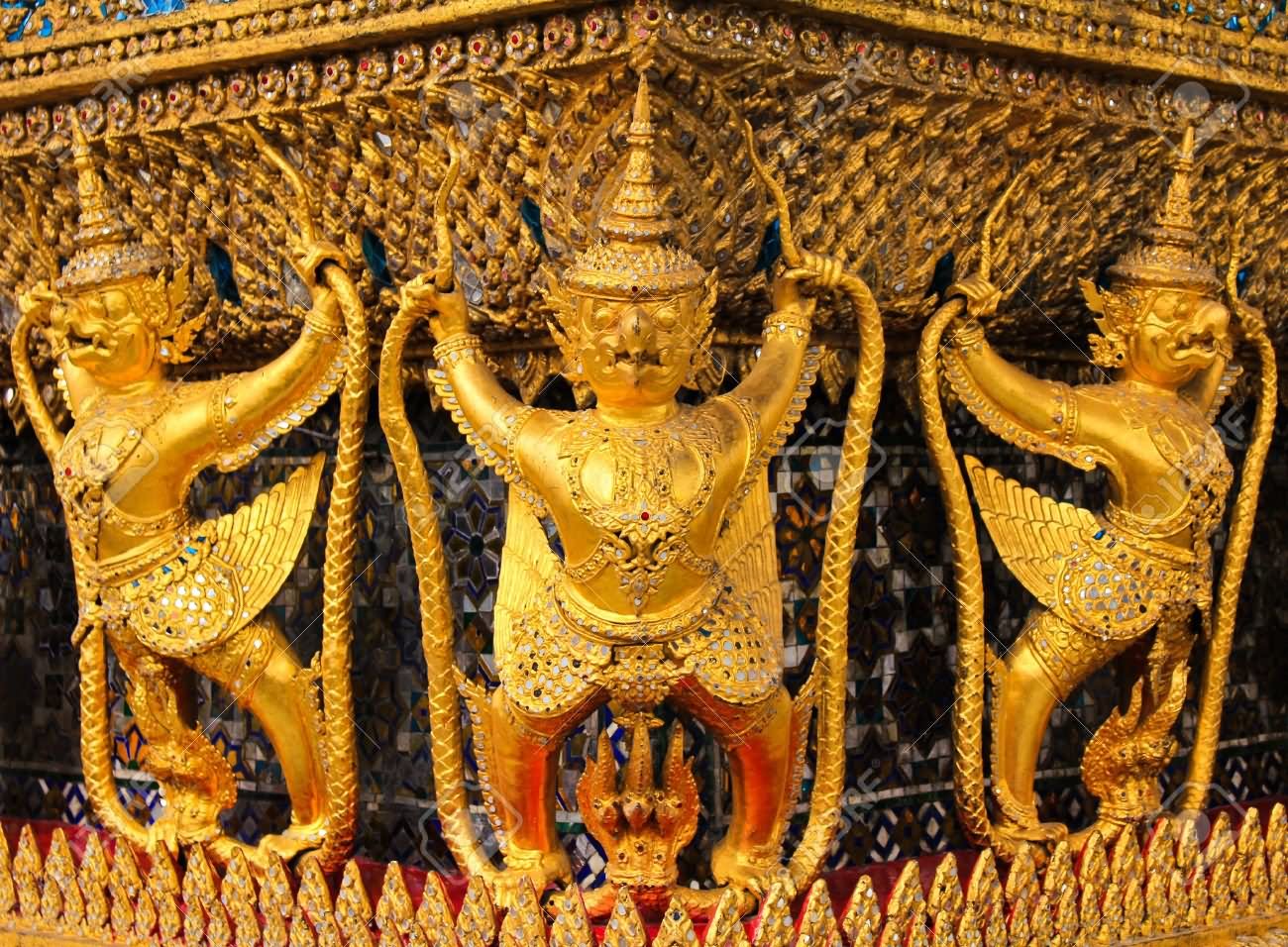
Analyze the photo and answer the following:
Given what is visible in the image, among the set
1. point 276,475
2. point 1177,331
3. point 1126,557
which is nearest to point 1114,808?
point 1126,557

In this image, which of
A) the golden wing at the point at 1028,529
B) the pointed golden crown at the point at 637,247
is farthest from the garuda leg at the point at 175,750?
the golden wing at the point at 1028,529

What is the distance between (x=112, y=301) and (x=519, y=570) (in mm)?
1119

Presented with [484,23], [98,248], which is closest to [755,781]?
[484,23]

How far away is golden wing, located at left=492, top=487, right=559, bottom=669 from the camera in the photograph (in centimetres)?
425

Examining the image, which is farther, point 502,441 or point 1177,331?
point 1177,331

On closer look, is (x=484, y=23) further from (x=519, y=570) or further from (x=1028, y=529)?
(x=1028, y=529)

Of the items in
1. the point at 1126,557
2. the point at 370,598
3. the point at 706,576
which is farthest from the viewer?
the point at 370,598

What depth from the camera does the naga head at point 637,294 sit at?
3.96 meters

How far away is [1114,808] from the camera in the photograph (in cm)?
491

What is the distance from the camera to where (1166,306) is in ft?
15.6

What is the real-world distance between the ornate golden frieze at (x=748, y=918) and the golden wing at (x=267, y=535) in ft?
2.00

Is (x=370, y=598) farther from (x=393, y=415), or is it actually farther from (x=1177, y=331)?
(x=1177, y=331)

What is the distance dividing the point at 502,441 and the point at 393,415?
352 millimetres

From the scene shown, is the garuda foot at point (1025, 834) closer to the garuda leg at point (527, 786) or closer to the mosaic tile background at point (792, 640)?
the mosaic tile background at point (792, 640)
